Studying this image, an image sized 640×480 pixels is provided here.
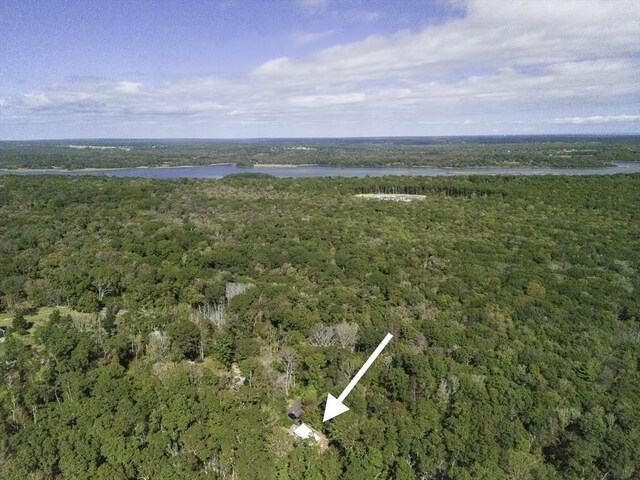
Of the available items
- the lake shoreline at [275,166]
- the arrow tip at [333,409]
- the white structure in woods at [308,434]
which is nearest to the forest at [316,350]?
the white structure in woods at [308,434]

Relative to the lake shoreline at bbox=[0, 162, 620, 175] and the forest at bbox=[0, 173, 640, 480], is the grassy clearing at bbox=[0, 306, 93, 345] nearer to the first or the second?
the forest at bbox=[0, 173, 640, 480]

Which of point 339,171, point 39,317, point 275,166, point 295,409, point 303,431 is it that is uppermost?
point 275,166

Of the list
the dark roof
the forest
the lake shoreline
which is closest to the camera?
the forest

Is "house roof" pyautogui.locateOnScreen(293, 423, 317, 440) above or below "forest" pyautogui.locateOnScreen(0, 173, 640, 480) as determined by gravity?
below

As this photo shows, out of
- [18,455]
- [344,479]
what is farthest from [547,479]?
[18,455]

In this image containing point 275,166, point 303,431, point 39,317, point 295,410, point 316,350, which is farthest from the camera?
point 275,166

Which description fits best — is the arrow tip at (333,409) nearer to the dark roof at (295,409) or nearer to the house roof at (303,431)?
the house roof at (303,431)

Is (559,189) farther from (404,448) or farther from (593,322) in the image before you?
(404,448)

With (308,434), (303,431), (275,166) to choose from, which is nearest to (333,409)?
(308,434)

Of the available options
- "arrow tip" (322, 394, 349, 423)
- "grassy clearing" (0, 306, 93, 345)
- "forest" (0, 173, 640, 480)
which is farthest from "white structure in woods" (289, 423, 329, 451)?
"grassy clearing" (0, 306, 93, 345)

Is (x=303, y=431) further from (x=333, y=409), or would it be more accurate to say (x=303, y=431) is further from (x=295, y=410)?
(x=295, y=410)
